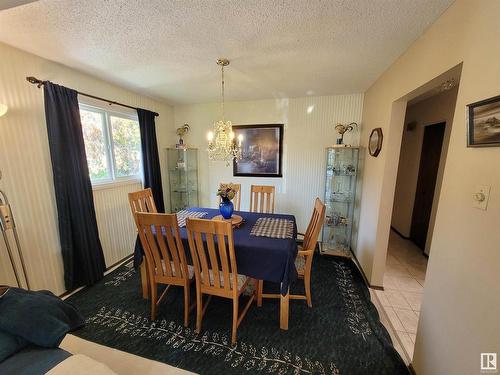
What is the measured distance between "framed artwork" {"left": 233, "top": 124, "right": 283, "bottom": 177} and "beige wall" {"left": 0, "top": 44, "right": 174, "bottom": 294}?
2.24 metres

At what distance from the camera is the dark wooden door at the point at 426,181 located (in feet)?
9.77

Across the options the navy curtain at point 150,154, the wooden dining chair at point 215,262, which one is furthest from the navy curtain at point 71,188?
the wooden dining chair at point 215,262

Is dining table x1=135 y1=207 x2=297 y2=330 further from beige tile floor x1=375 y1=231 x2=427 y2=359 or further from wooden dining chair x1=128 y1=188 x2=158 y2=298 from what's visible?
beige tile floor x1=375 y1=231 x2=427 y2=359

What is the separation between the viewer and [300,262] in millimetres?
2078

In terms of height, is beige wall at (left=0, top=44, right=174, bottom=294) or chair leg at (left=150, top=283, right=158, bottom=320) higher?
beige wall at (left=0, top=44, right=174, bottom=294)

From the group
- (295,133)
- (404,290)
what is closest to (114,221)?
(295,133)

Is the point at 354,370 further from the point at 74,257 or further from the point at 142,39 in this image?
the point at 142,39

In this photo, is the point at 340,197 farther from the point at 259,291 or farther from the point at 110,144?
the point at 110,144

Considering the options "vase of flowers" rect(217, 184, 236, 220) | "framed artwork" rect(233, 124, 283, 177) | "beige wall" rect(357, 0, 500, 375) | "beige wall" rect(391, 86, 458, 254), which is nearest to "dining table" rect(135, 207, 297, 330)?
"vase of flowers" rect(217, 184, 236, 220)

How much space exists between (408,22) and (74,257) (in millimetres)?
3715

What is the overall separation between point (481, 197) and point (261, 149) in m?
2.77

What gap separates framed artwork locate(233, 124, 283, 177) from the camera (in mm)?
3383

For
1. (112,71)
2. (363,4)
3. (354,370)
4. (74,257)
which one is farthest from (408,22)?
(74,257)

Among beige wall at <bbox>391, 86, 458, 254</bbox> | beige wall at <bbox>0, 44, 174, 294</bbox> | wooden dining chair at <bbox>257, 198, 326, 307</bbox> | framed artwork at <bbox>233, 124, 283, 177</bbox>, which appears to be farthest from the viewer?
framed artwork at <bbox>233, 124, 283, 177</bbox>
